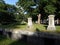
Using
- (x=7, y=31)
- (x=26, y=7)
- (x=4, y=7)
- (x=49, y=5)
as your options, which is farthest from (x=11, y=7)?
(x=7, y=31)

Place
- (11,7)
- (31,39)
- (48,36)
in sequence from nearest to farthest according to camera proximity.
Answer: (48,36)
(31,39)
(11,7)

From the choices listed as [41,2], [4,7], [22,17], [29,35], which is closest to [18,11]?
[22,17]

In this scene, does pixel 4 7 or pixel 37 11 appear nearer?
pixel 37 11

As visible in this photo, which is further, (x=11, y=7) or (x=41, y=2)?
(x=11, y=7)

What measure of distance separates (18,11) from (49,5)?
2486 cm

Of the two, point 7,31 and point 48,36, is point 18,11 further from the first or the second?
point 48,36

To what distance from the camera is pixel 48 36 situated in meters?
10.8

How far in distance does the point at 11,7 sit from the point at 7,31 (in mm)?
28341

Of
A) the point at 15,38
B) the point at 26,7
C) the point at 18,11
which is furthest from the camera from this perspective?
the point at 18,11

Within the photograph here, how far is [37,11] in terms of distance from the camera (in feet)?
115

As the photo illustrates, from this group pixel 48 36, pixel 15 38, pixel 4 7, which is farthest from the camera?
pixel 4 7

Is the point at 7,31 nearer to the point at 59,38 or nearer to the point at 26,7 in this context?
the point at 59,38

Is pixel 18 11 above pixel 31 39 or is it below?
above

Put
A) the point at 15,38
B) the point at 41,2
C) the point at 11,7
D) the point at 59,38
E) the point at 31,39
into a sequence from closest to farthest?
the point at 59,38 → the point at 31,39 → the point at 15,38 → the point at 41,2 → the point at 11,7
